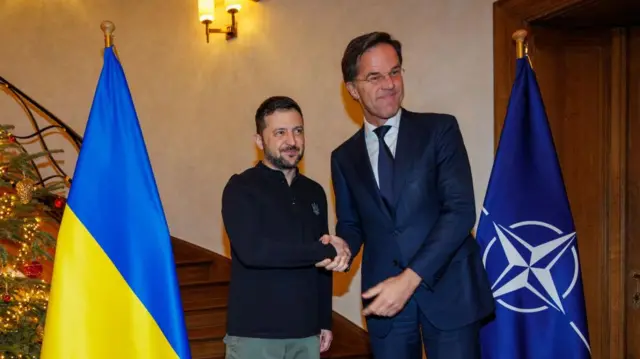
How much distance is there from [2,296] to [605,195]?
2.67m

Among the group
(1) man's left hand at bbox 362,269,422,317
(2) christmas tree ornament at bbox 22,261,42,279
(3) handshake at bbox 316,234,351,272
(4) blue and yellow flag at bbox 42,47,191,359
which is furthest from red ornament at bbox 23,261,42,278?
(1) man's left hand at bbox 362,269,422,317

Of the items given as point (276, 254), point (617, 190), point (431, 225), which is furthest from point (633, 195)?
point (276, 254)

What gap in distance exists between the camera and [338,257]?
2137 mm

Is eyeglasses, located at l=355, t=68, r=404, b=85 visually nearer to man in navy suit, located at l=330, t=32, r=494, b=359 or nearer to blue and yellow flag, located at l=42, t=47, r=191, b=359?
man in navy suit, located at l=330, t=32, r=494, b=359

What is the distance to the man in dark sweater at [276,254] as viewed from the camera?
7.02 feet

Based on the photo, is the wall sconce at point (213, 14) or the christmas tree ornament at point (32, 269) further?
the wall sconce at point (213, 14)

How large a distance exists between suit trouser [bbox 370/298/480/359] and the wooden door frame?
1.53m

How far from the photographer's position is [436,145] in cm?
194

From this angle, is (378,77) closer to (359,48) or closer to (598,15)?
(359,48)

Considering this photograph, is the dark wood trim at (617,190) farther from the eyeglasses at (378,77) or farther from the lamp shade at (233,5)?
the lamp shade at (233,5)

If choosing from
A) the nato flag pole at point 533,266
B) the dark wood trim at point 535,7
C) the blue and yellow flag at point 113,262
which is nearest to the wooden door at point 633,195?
the dark wood trim at point 535,7

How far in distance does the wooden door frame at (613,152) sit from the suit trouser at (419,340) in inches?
60.1

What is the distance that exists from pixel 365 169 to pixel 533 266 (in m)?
0.86

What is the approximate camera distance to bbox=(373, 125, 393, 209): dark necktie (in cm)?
195
